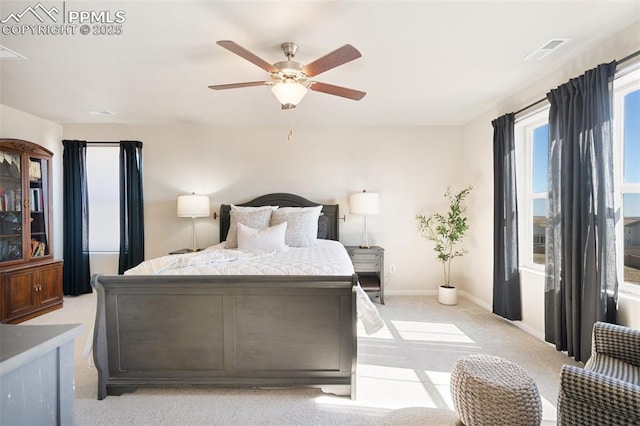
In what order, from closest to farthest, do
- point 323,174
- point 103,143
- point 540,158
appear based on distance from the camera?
point 540,158
point 103,143
point 323,174

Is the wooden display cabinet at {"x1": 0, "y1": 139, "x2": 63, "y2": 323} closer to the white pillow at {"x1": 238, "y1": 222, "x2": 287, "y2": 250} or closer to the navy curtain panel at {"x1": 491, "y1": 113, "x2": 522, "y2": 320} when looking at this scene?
the white pillow at {"x1": 238, "y1": 222, "x2": 287, "y2": 250}

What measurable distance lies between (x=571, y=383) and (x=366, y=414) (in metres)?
1.14

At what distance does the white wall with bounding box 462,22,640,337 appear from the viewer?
7.32ft

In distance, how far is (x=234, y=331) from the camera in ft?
6.95

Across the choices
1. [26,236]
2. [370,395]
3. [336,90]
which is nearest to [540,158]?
[336,90]

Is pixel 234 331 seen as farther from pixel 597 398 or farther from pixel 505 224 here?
pixel 505 224

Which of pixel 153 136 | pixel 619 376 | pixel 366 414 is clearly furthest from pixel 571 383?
pixel 153 136

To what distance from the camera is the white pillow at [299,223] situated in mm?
3939

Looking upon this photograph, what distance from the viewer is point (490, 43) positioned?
7.76 feet

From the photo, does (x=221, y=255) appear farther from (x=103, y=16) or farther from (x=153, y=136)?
(x=153, y=136)

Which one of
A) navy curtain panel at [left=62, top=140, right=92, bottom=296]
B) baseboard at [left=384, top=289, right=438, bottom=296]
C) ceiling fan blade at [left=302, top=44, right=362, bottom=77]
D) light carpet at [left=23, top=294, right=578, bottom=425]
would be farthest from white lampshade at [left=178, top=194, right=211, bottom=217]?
baseboard at [left=384, top=289, right=438, bottom=296]

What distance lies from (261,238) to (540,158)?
10.4 ft

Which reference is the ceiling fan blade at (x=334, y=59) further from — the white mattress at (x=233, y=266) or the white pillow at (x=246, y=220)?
the white pillow at (x=246, y=220)

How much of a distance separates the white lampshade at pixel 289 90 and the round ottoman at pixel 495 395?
2106 millimetres
